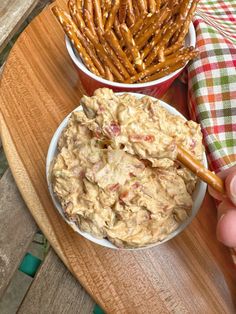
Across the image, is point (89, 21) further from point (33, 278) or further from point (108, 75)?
point (33, 278)

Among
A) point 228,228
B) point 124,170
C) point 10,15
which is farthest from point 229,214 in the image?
point 10,15

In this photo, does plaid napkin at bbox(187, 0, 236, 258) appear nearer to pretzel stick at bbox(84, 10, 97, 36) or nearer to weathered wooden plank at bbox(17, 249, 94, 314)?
pretzel stick at bbox(84, 10, 97, 36)

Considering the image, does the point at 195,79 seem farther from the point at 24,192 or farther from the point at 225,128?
the point at 24,192

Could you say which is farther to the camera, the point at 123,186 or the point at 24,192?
the point at 24,192

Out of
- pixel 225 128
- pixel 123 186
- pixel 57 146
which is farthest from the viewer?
pixel 225 128

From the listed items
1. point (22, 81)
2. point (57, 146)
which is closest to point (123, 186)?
point (57, 146)

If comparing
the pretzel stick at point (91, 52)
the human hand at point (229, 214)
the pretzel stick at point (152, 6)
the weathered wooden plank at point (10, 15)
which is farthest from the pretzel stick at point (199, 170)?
the weathered wooden plank at point (10, 15)
